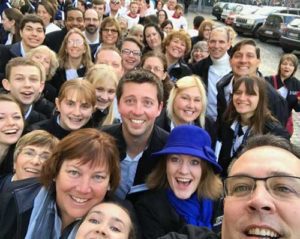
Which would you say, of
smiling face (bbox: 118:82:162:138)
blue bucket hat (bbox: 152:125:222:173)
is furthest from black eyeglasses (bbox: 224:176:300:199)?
smiling face (bbox: 118:82:162:138)

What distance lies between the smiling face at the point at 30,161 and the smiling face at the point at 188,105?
5.06ft

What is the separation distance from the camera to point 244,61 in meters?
5.46

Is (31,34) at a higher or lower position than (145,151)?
higher

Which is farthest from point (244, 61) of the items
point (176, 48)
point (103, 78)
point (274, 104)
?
point (103, 78)

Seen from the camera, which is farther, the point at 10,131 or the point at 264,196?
the point at 10,131

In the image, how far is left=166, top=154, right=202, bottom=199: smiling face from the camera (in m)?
3.17

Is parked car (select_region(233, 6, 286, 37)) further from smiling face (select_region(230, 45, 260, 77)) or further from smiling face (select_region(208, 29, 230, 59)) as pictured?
smiling face (select_region(230, 45, 260, 77))

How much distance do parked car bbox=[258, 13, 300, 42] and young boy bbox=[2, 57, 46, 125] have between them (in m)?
18.0

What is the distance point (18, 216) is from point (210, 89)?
3.94 metres

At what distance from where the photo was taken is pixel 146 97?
368 centimetres

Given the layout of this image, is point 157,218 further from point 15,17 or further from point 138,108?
point 15,17

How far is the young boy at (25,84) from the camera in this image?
15.2 feet

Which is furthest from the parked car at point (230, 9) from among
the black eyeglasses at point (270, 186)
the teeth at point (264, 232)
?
the teeth at point (264, 232)

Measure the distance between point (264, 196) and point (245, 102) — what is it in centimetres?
252
